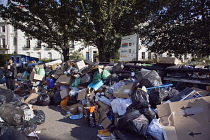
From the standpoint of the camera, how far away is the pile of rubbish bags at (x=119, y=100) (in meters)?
2.53

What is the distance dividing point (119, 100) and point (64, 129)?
4.26ft

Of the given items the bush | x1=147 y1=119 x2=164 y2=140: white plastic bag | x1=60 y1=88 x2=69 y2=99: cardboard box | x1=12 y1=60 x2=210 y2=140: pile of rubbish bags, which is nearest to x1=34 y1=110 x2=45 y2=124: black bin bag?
x1=12 y1=60 x2=210 y2=140: pile of rubbish bags

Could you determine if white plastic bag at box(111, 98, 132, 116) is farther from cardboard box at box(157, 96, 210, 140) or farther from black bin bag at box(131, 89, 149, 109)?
cardboard box at box(157, 96, 210, 140)

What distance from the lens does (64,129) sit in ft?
10.9

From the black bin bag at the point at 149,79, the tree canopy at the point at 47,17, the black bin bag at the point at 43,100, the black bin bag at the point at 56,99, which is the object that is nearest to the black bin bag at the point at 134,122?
the black bin bag at the point at 149,79

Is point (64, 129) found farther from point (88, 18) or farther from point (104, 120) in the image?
point (88, 18)

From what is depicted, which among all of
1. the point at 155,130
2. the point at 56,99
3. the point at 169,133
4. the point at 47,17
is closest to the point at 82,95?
the point at 56,99

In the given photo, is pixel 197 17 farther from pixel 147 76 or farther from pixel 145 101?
pixel 145 101

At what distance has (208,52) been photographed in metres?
8.55

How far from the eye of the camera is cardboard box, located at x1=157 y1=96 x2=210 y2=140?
221 cm

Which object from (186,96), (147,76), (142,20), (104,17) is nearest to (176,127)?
(186,96)

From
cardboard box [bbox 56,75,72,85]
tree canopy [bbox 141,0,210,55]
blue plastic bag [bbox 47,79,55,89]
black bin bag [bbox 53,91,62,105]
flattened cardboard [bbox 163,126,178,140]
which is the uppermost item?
tree canopy [bbox 141,0,210,55]

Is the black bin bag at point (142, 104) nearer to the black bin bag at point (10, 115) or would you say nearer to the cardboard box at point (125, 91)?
the cardboard box at point (125, 91)

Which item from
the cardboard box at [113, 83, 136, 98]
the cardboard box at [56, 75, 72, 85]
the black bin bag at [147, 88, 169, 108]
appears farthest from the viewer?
the cardboard box at [56, 75, 72, 85]
